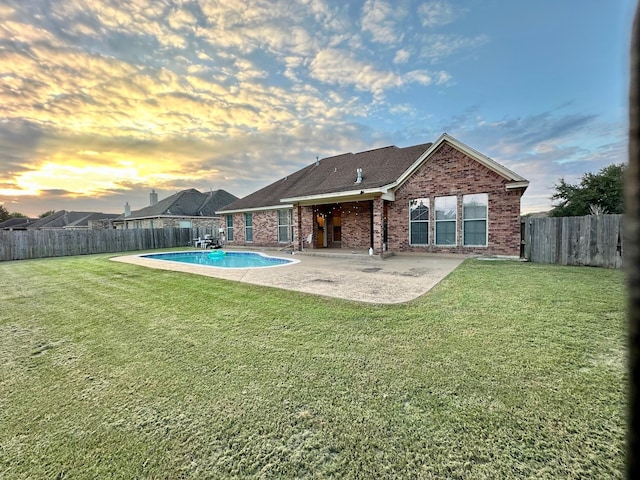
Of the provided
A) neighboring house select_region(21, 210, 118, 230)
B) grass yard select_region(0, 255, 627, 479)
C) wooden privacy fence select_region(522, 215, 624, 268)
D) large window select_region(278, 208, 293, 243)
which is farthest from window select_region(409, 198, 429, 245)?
neighboring house select_region(21, 210, 118, 230)

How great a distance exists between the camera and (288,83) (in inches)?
582

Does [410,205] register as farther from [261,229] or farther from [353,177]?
[261,229]

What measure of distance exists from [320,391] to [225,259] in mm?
14817

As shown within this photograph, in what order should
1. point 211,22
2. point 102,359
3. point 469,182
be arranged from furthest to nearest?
point 469,182, point 211,22, point 102,359

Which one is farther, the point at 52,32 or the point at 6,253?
the point at 6,253

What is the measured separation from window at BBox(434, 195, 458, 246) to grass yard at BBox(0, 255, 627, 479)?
7505 millimetres

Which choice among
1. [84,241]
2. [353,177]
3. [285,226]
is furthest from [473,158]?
[84,241]

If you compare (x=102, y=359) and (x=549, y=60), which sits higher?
(x=549, y=60)

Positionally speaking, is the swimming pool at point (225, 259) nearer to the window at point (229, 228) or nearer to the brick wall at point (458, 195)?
the window at point (229, 228)

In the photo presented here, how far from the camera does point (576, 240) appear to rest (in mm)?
9695

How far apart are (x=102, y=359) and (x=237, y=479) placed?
9.26 ft

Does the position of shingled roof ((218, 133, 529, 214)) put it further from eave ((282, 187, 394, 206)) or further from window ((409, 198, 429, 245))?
window ((409, 198, 429, 245))

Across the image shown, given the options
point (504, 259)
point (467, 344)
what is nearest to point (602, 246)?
point (504, 259)

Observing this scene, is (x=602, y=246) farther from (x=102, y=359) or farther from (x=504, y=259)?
(x=102, y=359)
